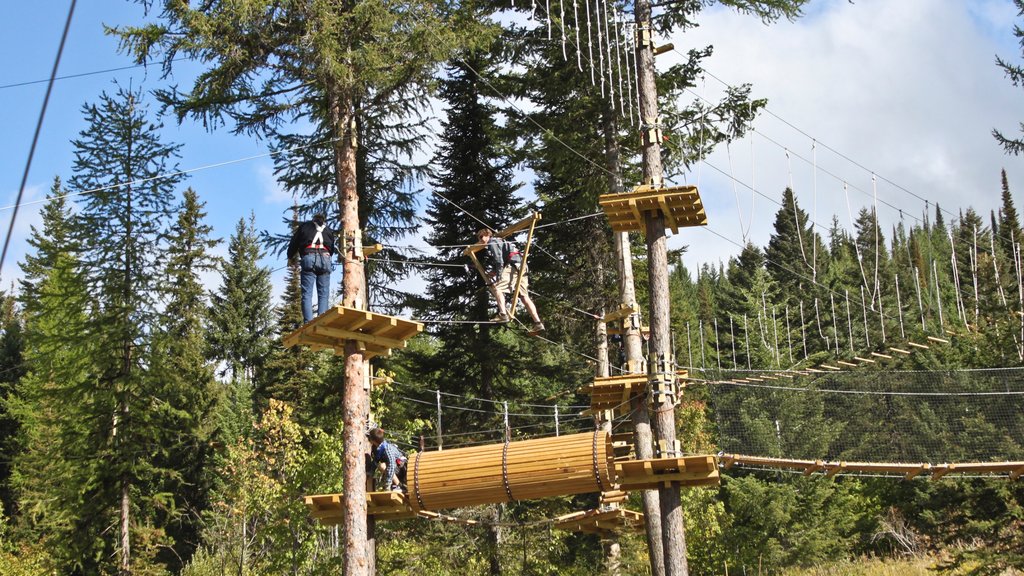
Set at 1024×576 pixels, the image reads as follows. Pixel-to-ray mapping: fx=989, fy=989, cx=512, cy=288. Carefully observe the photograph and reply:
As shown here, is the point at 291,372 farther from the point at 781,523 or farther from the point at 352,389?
the point at 352,389

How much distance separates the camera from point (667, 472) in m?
12.2

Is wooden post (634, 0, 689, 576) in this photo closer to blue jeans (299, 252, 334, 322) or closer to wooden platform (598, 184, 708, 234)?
wooden platform (598, 184, 708, 234)

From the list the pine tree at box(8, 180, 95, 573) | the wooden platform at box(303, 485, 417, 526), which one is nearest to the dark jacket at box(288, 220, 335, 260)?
the wooden platform at box(303, 485, 417, 526)

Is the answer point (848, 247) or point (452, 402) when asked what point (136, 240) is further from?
point (848, 247)

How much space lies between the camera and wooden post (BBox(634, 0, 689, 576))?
40.5 feet

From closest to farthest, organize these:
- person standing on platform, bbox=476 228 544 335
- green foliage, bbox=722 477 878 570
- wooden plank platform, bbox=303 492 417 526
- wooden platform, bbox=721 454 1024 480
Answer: wooden platform, bbox=721 454 1024 480 → person standing on platform, bbox=476 228 544 335 → wooden plank platform, bbox=303 492 417 526 → green foliage, bbox=722 477 878 570

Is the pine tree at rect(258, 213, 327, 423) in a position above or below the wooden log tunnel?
above

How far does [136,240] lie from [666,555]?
673 inches

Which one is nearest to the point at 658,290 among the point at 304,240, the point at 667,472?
the point at 667,472

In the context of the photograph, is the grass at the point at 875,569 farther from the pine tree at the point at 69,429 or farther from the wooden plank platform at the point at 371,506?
the pine tree at the point at 69,429

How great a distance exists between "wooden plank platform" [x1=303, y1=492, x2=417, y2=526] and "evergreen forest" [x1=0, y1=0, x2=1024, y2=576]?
0.75 meters

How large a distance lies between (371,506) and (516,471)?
9.70 feet

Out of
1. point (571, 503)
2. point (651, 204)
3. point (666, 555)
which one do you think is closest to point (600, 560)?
point (571, 503)

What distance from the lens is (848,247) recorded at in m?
77.8
